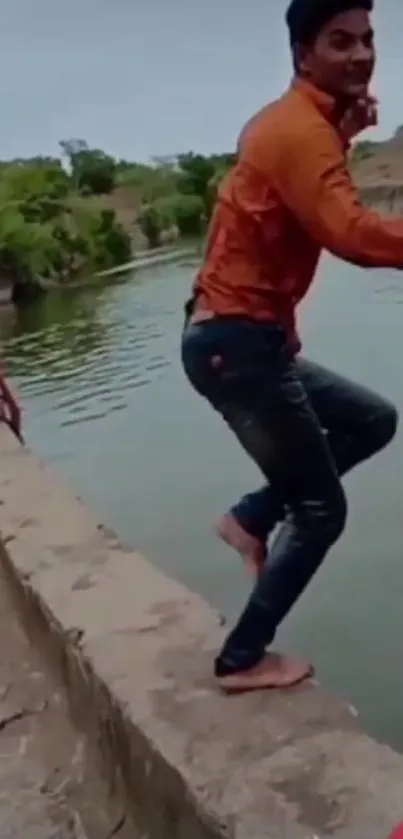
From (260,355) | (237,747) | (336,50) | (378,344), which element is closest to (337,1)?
(336,50)

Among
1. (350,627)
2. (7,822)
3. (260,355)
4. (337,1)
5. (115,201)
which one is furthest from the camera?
(115,201)

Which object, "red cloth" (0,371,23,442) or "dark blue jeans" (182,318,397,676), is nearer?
"dark blue jeans" (182,318,397,676)

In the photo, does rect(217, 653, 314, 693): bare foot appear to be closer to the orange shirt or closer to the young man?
the young man

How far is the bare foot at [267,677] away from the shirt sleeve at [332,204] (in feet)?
2.09

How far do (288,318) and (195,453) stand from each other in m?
9.87

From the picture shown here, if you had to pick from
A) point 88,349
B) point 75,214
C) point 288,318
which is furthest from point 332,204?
point 75,214

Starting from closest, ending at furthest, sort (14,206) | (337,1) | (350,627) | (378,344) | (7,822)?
(337,1)
(7,822)
(350,627)
(378,344)
(14,206)

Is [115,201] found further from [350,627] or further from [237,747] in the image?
[237,747]

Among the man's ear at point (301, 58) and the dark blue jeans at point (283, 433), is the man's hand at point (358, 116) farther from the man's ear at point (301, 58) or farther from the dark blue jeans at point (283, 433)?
the dark blue jeans at point (283, 433)

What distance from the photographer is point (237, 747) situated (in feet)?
6.22

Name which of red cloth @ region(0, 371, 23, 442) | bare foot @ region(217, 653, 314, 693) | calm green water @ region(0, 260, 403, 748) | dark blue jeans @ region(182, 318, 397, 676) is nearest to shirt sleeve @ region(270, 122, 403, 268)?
dark blue jeans @ region(182, 318, 397, 676)

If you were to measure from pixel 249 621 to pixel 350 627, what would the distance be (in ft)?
18.5

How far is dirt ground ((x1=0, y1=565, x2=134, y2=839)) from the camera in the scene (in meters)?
2.13

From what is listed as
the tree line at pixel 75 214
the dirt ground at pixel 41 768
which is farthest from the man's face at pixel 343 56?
the tree line at pixel 75 214
